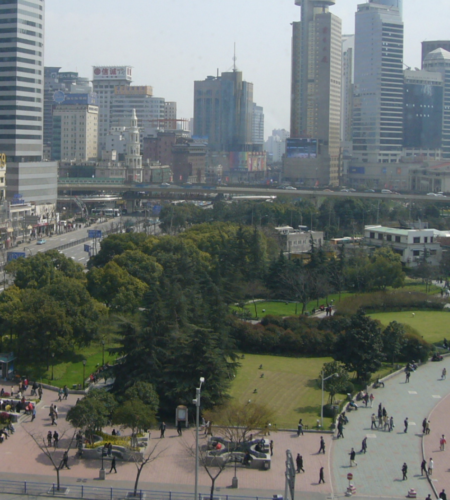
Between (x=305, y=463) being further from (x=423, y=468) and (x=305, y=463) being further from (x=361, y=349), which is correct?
(x=361, y=349)

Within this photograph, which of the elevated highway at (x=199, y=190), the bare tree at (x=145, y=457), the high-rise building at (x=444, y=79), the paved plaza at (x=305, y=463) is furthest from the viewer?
the high-rise building at (x=444, y=79)

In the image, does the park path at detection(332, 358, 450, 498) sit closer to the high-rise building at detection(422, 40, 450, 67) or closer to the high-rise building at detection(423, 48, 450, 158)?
the high-rise building at detection(423, 48, 450, 158)

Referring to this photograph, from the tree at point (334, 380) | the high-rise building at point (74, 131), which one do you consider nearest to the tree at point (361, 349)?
the tree at point (334, 380)

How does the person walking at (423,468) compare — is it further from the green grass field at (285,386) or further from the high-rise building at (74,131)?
the high-rise building at (74,131)

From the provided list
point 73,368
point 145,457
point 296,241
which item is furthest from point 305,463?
point 296,241

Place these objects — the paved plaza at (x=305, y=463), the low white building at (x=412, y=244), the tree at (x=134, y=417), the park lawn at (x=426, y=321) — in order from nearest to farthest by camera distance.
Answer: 1. the paved plaza at (x=305, y=463)
2. the tree at (x=134, y=417)
3. the park lawn at (x=426, y=321)
4. the low white building at (x=412, y=244)

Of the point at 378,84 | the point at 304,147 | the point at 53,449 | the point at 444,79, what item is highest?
the point at 444,79

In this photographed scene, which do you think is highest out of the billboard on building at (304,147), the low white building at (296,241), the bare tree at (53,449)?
the billboard on building at (304,147)

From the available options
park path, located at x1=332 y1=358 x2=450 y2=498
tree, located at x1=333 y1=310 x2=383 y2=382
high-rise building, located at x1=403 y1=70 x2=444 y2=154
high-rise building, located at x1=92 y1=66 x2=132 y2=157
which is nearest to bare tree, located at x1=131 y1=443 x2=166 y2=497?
park path, located at x1=332 y1=358 x2=450 y2=498
